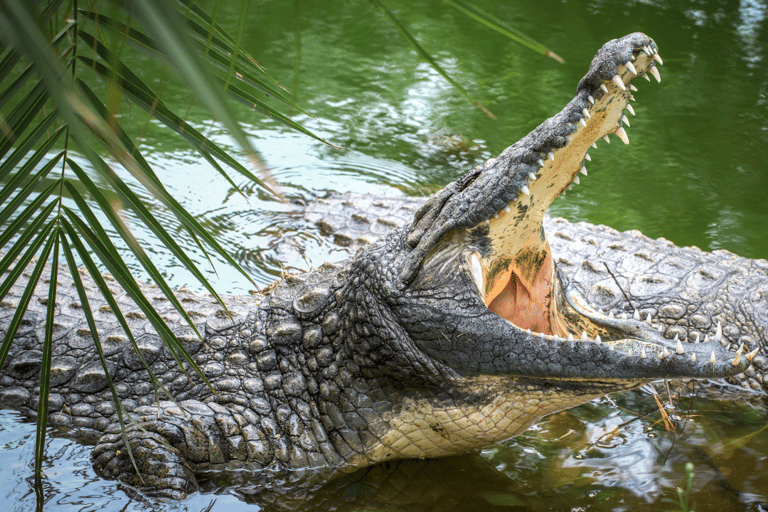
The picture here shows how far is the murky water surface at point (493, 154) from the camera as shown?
2955 mm

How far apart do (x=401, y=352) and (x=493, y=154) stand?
4.53 m

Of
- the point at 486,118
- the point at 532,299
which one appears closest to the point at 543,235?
the point at 532,299

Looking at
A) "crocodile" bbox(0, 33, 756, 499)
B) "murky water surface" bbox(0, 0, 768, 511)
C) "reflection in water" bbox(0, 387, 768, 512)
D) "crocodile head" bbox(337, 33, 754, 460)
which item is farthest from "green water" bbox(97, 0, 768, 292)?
"reflection in water" bbox(0, 387, 768, 512)

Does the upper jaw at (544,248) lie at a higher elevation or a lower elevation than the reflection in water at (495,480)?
higher

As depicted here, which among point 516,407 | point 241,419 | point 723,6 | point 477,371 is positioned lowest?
point 241,419

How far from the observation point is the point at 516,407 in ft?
9.17

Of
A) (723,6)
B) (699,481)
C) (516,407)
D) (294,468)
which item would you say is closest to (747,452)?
(699,481)

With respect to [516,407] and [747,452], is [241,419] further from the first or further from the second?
[747,452]

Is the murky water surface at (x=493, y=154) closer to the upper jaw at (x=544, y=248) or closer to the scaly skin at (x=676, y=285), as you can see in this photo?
the scaly skin at (x=676, y=285)

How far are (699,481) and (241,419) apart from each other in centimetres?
222

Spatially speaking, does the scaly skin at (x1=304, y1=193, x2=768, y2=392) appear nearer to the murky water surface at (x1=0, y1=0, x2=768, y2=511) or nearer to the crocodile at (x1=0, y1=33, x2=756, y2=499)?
the murky water surface at (x1=0, y1=0, x2=768, y2=511)

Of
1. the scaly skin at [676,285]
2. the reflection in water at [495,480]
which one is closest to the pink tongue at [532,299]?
the reflection in water at [495,480]

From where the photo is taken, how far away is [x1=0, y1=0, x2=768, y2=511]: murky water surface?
9.70ft

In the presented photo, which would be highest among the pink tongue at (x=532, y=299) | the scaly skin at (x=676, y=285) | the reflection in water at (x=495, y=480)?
the pink tongue at (x=532, y=299)
